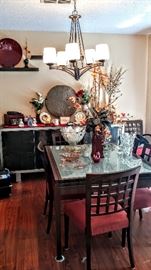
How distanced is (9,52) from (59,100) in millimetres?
1145

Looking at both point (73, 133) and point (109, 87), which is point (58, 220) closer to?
point (73, 133)

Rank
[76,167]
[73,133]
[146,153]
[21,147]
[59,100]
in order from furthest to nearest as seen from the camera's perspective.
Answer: [59,100] → [21,147] → [73,133] → [146,153] → [76,167]

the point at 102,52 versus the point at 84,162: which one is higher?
the point at 102,52

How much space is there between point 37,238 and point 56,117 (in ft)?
8.25

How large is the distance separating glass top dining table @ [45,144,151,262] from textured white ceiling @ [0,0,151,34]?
165 cm

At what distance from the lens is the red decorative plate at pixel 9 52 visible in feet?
14.6

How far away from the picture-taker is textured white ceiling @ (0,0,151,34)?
9.99 feet

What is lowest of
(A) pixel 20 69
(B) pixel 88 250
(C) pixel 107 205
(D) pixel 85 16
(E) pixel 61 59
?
(B) pixel 88 250

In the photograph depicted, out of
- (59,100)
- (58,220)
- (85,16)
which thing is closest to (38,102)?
(59,100)

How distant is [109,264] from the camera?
92.3 inches

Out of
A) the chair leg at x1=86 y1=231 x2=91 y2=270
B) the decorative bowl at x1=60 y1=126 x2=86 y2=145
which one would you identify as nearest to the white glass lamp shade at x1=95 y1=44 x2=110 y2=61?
the decorative bowl at x1=60 y1=126 x2=86 y2=145

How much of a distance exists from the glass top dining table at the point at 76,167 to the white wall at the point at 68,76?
1686mm

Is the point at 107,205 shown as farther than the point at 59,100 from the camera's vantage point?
No

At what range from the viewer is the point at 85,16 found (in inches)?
142
